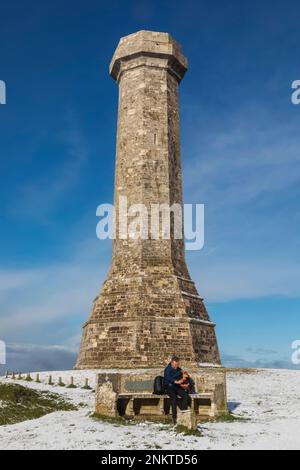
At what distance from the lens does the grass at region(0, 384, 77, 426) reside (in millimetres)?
12781

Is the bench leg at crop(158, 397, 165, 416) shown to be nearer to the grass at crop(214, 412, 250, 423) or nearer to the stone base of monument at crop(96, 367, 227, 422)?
the stone base of monument at crop(96, 367, 227, 422)

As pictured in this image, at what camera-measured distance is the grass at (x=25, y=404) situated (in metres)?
12.8

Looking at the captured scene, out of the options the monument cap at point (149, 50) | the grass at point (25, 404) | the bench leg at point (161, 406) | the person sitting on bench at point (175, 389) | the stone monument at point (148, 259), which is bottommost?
the grass at point (25, 404)

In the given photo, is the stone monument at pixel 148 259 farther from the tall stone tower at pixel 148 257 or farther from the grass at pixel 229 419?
the grass at pixel 229 419

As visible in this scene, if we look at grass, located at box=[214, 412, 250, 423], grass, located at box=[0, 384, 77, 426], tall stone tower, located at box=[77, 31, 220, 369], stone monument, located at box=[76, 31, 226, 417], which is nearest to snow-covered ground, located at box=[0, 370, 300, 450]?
grass, located at box=[214, 412, 250, 423]

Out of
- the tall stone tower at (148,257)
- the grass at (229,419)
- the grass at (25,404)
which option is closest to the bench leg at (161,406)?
the grass at (229,419)

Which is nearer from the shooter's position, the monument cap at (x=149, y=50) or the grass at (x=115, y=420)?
the grass at (x=115, y=420)

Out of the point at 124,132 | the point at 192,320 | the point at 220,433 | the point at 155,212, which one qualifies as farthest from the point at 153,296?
the point at 220,433

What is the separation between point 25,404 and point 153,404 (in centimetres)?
440

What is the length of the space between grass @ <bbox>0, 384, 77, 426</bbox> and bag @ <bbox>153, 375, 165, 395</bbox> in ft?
11.1

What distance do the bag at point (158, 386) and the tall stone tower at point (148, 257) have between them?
9987 millimetres

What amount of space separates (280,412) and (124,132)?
18395mm
